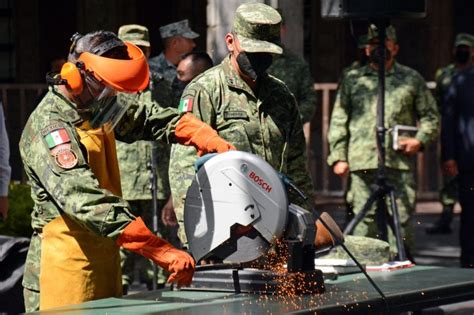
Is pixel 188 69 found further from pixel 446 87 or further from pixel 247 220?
pixel 247 220

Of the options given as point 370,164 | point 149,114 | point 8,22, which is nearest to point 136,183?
point 370,164

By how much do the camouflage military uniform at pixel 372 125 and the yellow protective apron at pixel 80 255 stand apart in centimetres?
499

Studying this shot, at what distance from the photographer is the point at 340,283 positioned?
274 inches

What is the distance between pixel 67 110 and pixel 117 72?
0.85ft

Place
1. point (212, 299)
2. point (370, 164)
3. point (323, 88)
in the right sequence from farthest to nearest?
point (323, 88)
point (370, 164)
point (212, 299)

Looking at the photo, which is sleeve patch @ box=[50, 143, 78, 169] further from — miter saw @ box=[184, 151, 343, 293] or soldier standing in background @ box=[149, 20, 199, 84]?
soldier standing in background @ box=[149, 20, 199, 84]

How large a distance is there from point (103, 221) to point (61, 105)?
53 cm

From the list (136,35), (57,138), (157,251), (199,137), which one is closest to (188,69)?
(136,35)

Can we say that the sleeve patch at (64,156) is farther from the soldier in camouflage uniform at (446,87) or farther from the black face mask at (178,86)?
the soldier in camouflage uniform at (446,87)

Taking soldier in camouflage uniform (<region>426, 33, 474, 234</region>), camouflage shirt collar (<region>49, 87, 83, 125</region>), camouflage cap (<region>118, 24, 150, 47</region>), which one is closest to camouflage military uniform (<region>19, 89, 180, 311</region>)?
camouflage shirt collar (<region>49, 87, 83, 125</region>)

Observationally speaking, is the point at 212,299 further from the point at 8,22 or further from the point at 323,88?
the point at 8,22

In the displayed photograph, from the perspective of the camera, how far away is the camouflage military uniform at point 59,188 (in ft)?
19.7

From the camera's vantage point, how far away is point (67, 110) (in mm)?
6199

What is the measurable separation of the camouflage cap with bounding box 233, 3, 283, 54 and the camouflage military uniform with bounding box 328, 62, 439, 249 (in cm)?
399
